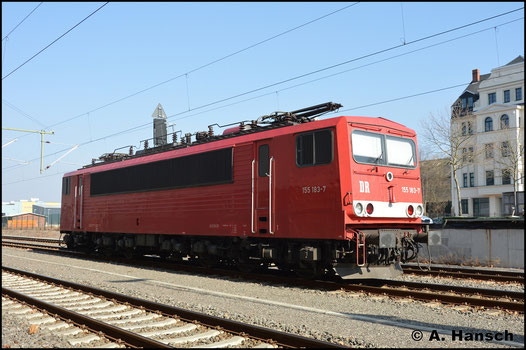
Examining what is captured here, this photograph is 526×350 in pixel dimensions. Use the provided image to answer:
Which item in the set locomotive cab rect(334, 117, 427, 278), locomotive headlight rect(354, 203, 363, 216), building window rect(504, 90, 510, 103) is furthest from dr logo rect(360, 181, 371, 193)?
building window rect(504, 90, 510, 103)

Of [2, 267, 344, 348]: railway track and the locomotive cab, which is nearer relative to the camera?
[2, 267, 344, 348]: railway track

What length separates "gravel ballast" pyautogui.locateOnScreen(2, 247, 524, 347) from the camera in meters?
6.83

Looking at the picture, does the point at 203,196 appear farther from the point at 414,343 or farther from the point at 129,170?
the point at 414,343

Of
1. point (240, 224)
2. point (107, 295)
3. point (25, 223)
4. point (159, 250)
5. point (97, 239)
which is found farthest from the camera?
point (25, 223)

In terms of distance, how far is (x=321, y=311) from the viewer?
8.52 m

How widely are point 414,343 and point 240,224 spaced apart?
272 inches

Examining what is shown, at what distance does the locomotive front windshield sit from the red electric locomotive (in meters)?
0.02

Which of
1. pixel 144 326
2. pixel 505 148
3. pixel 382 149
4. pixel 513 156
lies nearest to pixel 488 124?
pixel 505 148

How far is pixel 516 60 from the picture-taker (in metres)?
48.0

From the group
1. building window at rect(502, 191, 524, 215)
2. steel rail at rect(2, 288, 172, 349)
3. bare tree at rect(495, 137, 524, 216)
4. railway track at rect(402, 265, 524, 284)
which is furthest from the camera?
bare tree at rect(495, 137, 524, 216)

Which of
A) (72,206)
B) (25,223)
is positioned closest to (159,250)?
(72,206)

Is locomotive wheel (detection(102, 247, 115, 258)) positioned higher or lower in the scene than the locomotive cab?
lower

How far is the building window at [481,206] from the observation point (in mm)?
50375

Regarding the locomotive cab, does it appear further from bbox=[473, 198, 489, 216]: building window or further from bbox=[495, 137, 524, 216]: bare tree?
bbox=[473, 198, 489, 216]: building window
